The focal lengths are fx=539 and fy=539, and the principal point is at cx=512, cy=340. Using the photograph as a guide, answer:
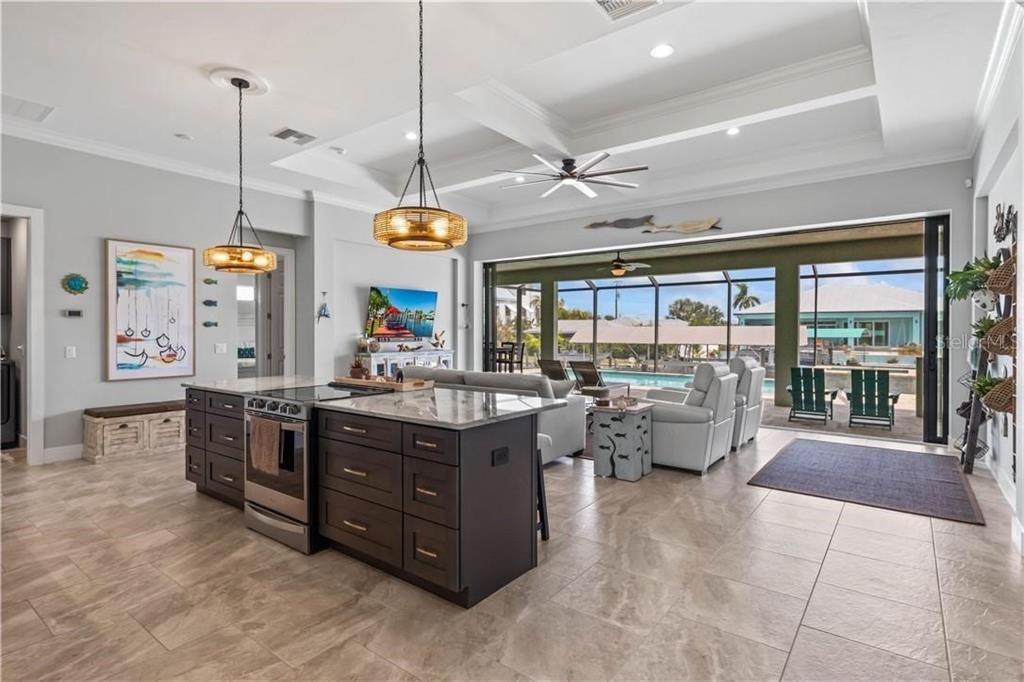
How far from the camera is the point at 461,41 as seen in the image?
3.47 m

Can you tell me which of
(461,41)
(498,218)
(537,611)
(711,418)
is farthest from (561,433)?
(498,218)

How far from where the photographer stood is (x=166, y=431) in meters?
5.68

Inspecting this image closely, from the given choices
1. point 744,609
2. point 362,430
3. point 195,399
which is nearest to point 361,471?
point 362,430

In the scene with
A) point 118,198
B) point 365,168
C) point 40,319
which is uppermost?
point 365,168

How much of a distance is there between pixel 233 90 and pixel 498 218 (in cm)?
542

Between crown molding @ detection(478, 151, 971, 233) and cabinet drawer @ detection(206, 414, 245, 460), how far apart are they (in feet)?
19.7

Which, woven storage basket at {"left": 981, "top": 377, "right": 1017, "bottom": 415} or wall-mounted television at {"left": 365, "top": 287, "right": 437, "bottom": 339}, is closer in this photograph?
woven storage basket at {"left": 981, "top": 377, "right": 1017, "bottom": 415}

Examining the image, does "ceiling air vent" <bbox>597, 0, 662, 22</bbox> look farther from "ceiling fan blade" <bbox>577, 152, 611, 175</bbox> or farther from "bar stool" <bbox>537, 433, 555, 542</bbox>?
"bar stool" <bbox>537, 433, 555, 542</bbox>

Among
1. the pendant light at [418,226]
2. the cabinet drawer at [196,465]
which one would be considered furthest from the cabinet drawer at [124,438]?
the pendant light at [418,226]

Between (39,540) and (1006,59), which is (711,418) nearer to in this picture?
(1006,59)

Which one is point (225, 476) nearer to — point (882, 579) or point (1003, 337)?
point (882, 579)

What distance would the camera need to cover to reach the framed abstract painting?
561 centimetres

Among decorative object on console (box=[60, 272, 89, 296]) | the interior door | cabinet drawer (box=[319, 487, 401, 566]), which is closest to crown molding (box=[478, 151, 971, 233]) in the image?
the interior door

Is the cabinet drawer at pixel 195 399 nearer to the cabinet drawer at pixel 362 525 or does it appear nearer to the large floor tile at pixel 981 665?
the cabinet drawer at pixel 362 525
